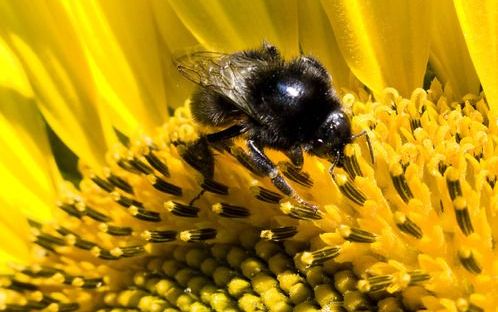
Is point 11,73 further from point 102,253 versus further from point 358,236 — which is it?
point 358,236

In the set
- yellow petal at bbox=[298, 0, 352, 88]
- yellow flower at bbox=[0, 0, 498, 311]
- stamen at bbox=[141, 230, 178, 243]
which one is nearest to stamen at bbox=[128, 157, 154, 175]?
yellow flower at bbox=[0, 0, 498, 311]

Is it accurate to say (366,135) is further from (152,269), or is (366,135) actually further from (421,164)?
(152,269)

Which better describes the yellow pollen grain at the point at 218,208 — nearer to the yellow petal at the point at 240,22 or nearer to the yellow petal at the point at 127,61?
the yellow petal at the point at 240,22

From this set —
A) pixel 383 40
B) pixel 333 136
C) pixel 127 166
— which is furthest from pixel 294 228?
pixel 127 166

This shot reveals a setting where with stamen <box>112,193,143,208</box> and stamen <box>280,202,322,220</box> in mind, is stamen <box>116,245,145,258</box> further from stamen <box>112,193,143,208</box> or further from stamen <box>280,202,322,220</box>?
stamen <box>280,202,322,220</box>

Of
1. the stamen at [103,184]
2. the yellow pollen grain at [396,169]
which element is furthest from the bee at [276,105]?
the stamen at [103,184]

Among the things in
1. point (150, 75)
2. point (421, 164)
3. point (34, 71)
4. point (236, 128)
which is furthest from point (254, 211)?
point (34, 71)
